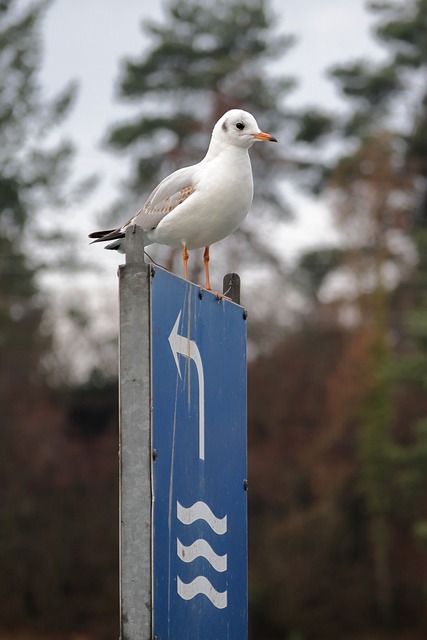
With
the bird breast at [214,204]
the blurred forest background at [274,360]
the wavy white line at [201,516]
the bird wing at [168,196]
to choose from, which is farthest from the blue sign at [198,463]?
the blurred forest background at [274,360]

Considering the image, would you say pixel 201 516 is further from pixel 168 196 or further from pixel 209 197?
pixel 168 196

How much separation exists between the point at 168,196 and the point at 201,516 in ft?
4.37

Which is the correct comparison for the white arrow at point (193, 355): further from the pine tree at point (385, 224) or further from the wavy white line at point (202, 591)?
the pine tree at point (385, 224)

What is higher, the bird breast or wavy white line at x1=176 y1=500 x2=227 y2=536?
the bird breast

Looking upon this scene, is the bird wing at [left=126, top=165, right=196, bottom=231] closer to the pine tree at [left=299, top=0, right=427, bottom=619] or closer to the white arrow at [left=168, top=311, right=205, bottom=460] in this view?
the white arrow at [left=168, top=311, right=205, bottom=460]

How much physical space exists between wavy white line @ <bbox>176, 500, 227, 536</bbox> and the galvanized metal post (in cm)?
18

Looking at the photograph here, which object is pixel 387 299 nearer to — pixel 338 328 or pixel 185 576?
pixel 338 328

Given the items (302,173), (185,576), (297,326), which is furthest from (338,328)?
(185,576)

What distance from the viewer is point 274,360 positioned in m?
34.2

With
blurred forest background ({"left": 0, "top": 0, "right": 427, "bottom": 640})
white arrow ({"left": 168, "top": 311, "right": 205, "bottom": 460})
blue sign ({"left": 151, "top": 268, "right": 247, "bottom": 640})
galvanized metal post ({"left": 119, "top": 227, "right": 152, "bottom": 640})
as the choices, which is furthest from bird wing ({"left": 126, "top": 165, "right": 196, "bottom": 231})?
blurred forest background ({"left": 0, "top": 0, "right": 427, "bottom": 640})

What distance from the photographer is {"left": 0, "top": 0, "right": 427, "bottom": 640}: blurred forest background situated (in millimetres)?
29516

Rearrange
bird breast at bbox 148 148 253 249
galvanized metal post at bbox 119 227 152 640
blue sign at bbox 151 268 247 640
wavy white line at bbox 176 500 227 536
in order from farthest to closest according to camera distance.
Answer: bird breast at bbox 148 148 253 249
wavy white line at bbox 176 500 227 536
blue sign at bbox 151 268 247 640
galvanized metal post at bbox 119 227 152 640

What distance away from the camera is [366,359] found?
30.4 meters

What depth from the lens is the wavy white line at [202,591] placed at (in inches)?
113
